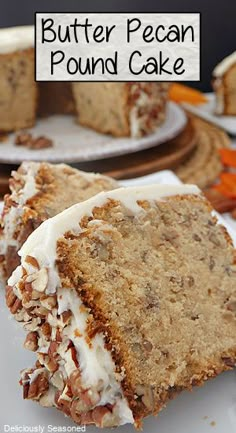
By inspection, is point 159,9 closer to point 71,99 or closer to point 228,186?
point 71,99

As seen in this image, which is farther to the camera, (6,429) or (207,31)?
(207,31)

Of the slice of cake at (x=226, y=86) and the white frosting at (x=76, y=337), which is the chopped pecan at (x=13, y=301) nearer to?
the white frosting at (x=76, y=337)

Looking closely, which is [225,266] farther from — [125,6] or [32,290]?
[125,6]

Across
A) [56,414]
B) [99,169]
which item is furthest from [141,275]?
[99,169]

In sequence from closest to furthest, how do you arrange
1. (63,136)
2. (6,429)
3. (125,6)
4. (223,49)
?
(6,429) < (63,136) < (125,6) < (223,49)

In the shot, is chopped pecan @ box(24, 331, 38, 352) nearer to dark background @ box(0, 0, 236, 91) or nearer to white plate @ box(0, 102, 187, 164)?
white plate @ box(0, 102, 187, 164)

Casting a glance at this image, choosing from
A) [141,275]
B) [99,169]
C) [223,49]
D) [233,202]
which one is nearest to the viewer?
[141,275]

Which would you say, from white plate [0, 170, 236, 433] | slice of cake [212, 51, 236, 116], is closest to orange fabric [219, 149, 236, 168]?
slice of cake [212, 51, 236, 116]

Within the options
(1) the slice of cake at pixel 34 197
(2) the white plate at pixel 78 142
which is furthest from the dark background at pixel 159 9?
(1) the slice of cake at pixel 34 197

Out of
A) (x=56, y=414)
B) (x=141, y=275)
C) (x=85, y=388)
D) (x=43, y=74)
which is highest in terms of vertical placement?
(x=43, y=74)
